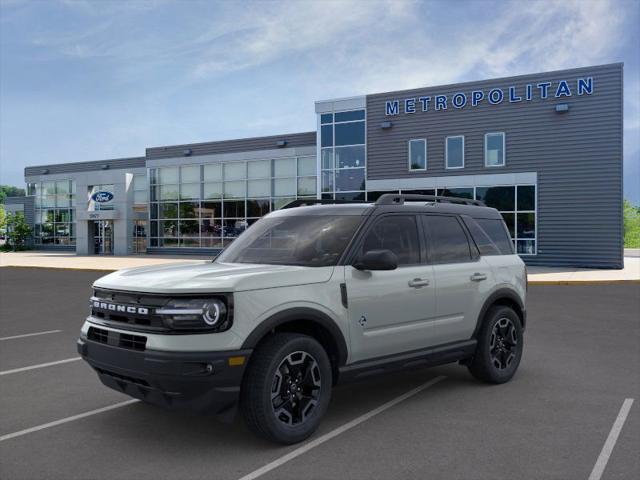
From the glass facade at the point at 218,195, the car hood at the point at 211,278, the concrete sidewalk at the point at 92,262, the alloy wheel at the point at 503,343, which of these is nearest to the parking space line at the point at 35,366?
the car hood at the point at 211,278

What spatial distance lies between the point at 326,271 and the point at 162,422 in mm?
1892

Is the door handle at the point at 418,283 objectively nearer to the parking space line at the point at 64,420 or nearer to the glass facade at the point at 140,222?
the parking space line at the point at 64,420

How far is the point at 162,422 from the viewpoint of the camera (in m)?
4.98

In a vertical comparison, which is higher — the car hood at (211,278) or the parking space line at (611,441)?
the car hood at (211,278)

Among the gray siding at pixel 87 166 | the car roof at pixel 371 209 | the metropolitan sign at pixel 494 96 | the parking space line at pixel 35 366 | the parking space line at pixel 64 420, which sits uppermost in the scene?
the metropolitan sign at pixel 494 96

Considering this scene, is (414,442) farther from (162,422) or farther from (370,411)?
(162,422)

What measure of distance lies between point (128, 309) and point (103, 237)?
131 feet

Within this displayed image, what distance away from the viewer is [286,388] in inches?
174

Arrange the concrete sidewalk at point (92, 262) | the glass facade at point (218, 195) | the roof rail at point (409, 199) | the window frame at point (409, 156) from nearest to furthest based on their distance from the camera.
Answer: the roof rail at point (409, 199)
the concrete sidewalk at point (92, 262)
the window frame at point (409, 156)
the glass facade at point (218, 195)

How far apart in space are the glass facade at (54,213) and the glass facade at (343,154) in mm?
25472

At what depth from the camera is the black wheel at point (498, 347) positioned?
6.12 m

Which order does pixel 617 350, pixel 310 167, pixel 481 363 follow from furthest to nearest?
pixel 310 167 → pixel 617 350 → pixel 481 363

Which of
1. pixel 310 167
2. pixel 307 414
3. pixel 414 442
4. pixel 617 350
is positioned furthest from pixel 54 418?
pixel 310 167

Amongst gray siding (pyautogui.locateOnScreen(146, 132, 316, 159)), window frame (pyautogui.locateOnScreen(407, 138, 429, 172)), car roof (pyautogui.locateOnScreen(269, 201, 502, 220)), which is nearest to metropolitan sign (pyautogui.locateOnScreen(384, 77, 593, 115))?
window frame (pyautogui.locateOnScreen(407, 138, 429, 172))
